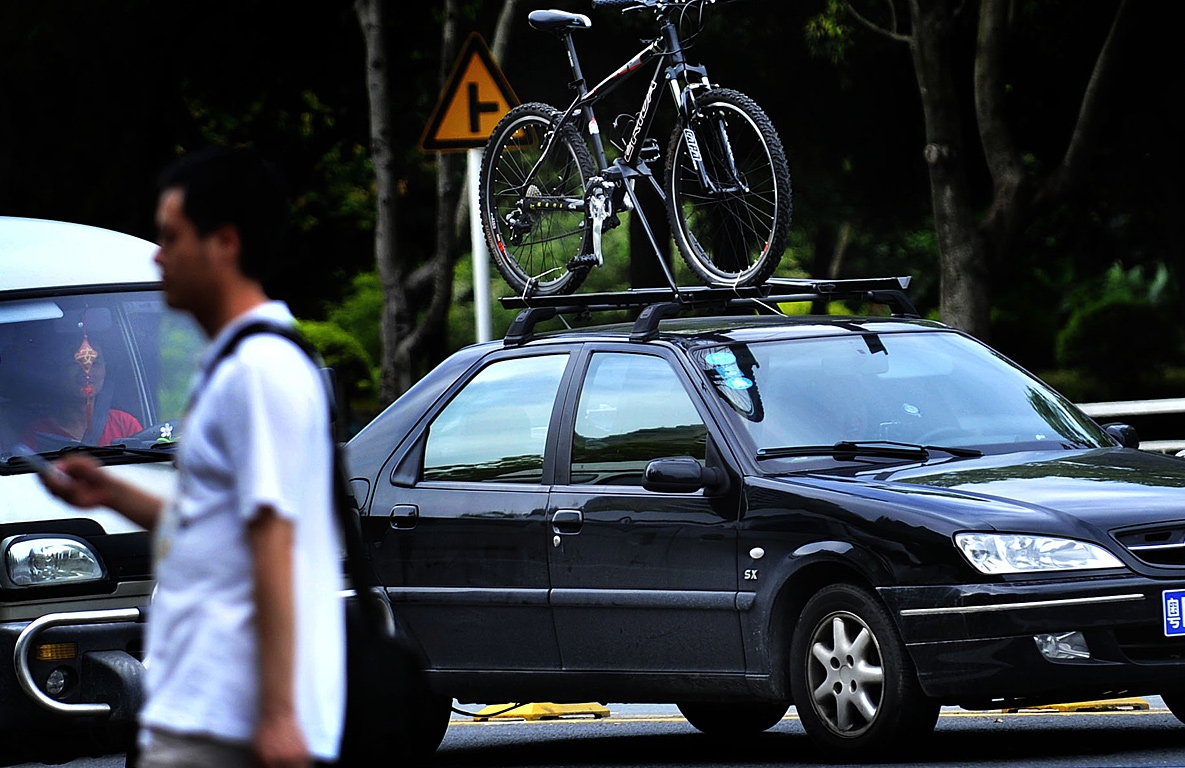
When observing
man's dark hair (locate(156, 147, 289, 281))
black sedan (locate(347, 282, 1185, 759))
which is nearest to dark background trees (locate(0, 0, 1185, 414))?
black sedan (locate(347, 282, 1185, 759))

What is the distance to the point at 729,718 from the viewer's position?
31.7 ft

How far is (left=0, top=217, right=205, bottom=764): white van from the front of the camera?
27.0 feet

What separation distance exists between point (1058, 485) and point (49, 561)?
3715mm

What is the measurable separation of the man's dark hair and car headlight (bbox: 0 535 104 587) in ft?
16.0

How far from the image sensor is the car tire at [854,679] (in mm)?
7781

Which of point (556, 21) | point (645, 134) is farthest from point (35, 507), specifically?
point (556, 21)

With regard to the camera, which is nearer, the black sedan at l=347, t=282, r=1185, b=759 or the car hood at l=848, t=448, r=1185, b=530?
→ the black sedan at l=347, t=282, r=1185, b=759

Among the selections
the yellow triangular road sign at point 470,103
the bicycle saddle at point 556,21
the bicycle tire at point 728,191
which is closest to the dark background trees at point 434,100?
the yellow triangular road sign at point 470,103

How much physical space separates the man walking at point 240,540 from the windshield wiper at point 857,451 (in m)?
4.89

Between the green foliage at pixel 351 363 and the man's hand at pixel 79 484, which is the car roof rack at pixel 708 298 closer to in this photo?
the man's hand at pixel 79 484

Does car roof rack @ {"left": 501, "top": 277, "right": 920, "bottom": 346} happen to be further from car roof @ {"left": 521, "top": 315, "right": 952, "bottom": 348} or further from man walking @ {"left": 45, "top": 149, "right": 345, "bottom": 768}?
man walking @ {"left": 45, "top": 149, "right": 345, "bottom": 768}

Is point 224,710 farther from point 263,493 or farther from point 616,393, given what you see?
point 616,393

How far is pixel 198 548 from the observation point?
3562mm

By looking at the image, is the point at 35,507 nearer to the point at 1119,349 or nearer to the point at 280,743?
the point at 280,743
